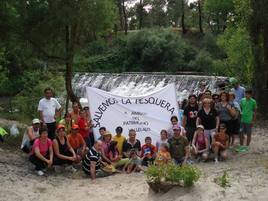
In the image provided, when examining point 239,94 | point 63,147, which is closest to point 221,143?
point 239,94

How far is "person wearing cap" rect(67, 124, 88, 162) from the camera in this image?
10094 millimetres

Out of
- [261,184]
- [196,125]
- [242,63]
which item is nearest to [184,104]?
[196,125]

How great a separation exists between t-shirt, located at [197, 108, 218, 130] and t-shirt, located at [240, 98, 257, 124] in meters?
0.91

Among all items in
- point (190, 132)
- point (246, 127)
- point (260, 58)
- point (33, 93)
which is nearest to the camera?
point (190, 132)

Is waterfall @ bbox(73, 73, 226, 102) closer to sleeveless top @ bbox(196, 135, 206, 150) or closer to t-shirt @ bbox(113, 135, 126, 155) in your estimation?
sleeveless top @ bbox(196, 135, 206, 150)

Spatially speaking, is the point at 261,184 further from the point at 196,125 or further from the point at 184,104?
the point at 184,104

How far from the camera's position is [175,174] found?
7.54 metres

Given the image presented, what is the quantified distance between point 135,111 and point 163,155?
1961 mm

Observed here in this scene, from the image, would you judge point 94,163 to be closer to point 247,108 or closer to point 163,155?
point 163,155

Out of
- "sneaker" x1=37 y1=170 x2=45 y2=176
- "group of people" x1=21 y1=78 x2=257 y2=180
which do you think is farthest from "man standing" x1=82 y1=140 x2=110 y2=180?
"sneaker" x1=37 y1=170 x2=45 y2=176

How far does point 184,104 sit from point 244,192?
4.42 m

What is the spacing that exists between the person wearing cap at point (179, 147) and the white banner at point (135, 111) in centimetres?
118

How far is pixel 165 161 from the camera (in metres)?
9.41

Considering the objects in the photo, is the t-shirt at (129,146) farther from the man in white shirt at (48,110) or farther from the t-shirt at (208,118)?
the man in white shirt at (48,110)
